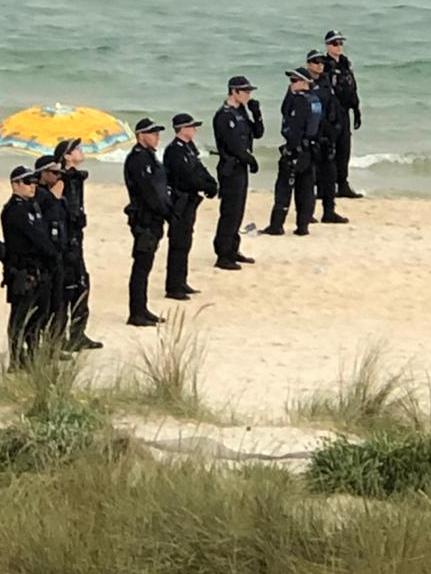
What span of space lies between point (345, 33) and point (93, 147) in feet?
86.1

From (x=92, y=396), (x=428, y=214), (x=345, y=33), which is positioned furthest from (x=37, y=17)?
(x=92, y=396)

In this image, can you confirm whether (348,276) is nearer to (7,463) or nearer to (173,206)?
(173,206)

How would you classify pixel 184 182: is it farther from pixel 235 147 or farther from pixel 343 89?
pixel 343 89

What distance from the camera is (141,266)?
1091 cm

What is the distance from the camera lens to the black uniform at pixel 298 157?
520 inches

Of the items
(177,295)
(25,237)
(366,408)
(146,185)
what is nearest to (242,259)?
(177,295)

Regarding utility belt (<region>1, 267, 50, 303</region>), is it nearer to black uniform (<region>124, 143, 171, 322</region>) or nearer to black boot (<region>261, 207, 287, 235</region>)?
black uniform (<region>124, 143, 171, 322</region>)

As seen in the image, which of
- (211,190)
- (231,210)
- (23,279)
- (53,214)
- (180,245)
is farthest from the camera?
(231,210)

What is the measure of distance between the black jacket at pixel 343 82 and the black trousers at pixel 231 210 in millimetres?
2282

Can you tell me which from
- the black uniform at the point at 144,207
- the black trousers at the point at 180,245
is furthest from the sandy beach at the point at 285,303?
the black uniform at the point at 144,207

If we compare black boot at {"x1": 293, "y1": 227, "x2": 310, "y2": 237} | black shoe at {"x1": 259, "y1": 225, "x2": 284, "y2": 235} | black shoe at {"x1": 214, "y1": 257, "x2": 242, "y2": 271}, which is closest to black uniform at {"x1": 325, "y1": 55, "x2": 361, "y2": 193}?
black boot at {"x1": 293, "y1": 227, "x2": 310, "y2": 237}

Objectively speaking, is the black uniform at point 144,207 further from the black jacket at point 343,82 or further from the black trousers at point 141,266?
the black jacket at point 343,82

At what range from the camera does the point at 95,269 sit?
13.5 m

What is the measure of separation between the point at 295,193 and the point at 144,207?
3883 millimetres
